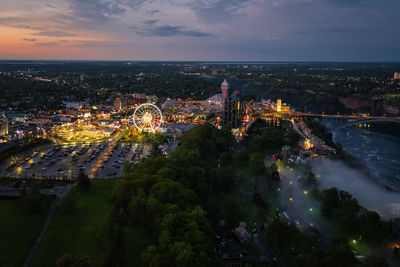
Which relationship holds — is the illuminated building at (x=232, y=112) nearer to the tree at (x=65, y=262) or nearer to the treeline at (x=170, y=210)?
the treeline at (x=170, y=210)

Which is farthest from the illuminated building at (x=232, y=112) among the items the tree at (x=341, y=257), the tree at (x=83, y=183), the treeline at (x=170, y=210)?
the tree at (x=341, y=257)

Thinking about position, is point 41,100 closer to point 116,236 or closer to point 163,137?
point 163,137

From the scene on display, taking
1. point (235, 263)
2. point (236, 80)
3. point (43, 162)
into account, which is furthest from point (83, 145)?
point (236, 80)

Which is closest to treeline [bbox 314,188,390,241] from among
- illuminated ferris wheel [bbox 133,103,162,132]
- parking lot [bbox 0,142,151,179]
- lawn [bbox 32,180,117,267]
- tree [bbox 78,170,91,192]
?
lawn [bbox 32,180,117,267]

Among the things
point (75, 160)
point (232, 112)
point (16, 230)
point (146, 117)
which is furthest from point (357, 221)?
point (232, 112)

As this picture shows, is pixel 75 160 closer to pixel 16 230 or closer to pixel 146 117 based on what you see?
pixel 146 117

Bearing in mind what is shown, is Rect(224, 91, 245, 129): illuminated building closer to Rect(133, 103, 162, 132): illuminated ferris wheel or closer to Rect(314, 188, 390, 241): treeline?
Rect(133, 103, 162, 132): illuminated ferris wheel
